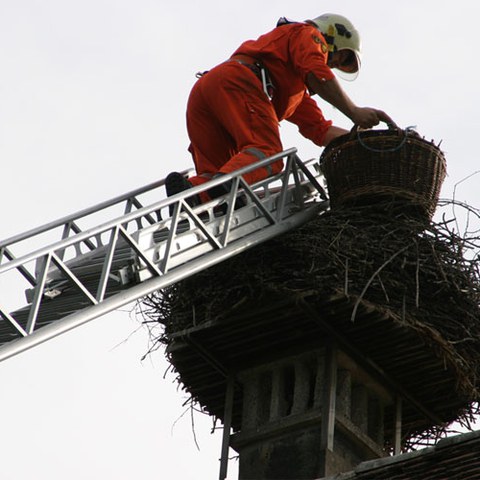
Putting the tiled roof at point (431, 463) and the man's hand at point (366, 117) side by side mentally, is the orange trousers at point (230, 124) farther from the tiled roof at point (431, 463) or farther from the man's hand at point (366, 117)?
the tiled roof at point (431, 463)

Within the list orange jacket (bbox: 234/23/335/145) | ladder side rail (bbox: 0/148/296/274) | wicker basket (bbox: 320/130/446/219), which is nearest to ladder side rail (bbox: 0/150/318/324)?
ladder side rail (bbox: 0/148/296/274)

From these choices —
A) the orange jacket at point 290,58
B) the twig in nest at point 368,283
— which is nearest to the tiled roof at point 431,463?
the twig in nest at point 368,283

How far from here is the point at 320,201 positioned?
14164mm

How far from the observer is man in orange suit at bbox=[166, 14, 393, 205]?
13812mm

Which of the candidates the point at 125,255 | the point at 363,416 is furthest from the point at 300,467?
the point at 125,255

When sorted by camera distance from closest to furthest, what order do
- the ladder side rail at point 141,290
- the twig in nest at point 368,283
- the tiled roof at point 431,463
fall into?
the ladder side rail at point 141,290 → the tiled roof at point 431,463 → the twig in nest at point 368,283

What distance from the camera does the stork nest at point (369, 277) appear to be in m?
13.1

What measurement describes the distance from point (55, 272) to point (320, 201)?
8.11 ft

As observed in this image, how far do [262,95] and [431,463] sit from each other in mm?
3726

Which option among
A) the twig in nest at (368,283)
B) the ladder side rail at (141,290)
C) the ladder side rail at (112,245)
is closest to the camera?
the ladder side rail at (141,290)

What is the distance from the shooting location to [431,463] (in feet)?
37.3

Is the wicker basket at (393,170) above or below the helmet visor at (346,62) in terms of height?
below

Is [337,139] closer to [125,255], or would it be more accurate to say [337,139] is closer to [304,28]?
[304,28]

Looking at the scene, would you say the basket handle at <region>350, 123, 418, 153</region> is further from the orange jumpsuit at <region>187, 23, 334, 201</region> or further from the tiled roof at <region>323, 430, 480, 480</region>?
the tiled roof at <region>323, 430, 480, 480</region>
